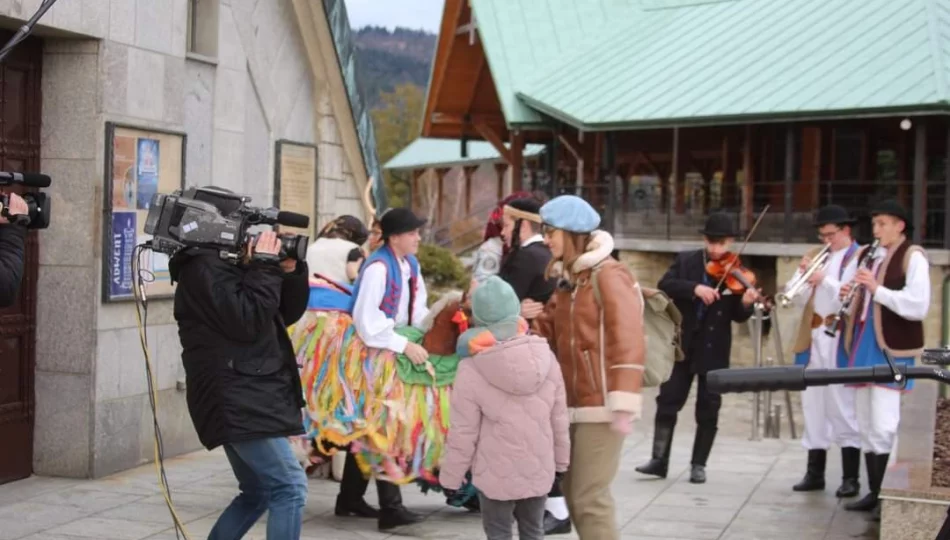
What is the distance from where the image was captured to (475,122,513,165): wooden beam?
3234 cm

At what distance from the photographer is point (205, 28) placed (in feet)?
33.5

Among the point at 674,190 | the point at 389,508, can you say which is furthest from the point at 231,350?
the point at 674,190

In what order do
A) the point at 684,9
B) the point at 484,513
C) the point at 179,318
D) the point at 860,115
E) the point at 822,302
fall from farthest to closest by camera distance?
1. the point at 684,9
2. the point at 860,115
3. the point at 822,302
4. the point at 484,513
5. the point at 179,318

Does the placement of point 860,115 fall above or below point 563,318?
above

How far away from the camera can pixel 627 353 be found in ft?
19.6

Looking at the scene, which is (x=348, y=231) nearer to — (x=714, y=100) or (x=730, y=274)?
(x=730, y=274)

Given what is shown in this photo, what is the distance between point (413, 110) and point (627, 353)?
7218 centimetres

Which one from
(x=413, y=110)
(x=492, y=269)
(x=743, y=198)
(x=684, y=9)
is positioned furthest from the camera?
(x=413, y=110)

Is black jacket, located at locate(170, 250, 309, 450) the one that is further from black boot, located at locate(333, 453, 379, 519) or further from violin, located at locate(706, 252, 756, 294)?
violin, located at locate(706, 252, 756, 294)

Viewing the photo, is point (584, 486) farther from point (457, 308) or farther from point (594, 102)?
point (594, 102)

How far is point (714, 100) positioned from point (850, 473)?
1603 centimetres

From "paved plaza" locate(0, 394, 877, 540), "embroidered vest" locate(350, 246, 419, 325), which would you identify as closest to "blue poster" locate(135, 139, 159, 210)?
"paved plaza" locate(0, 394, 877, 540)

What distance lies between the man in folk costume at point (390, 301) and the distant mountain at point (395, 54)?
6413 inches

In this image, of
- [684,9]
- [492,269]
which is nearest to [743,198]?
[684,9]
